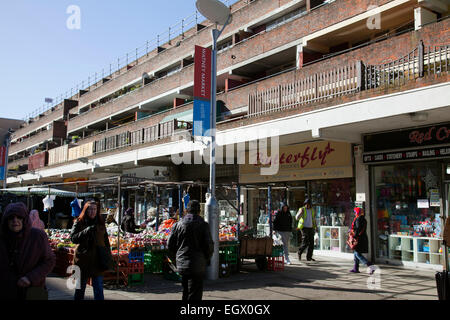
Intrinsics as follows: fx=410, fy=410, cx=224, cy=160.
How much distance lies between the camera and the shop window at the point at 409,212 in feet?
37.6

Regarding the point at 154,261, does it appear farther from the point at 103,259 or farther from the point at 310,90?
the point at 310,90

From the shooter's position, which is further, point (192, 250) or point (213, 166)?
point (213, 166)

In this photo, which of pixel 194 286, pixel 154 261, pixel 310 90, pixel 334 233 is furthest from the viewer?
pixel 334 233

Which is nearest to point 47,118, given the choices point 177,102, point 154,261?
point 177,102

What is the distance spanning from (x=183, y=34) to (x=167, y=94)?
5.94 meters

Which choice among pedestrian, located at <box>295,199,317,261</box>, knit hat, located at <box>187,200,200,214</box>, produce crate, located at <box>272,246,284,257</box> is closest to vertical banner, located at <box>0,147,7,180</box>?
pedestrian, located at <box>295,199,317,261</box>

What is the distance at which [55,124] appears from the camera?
4288cm

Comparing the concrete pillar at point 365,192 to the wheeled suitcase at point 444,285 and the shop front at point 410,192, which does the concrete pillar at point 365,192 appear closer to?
the shop front at point 410,192

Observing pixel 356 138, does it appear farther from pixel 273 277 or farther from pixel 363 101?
pixel 273 277

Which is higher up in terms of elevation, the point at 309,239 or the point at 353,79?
the point at 353,79

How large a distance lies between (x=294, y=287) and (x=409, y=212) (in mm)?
5228

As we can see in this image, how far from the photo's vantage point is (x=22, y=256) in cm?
389

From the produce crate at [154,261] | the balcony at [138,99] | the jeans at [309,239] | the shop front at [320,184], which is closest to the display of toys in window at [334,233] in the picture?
the shop front at [320,184]
